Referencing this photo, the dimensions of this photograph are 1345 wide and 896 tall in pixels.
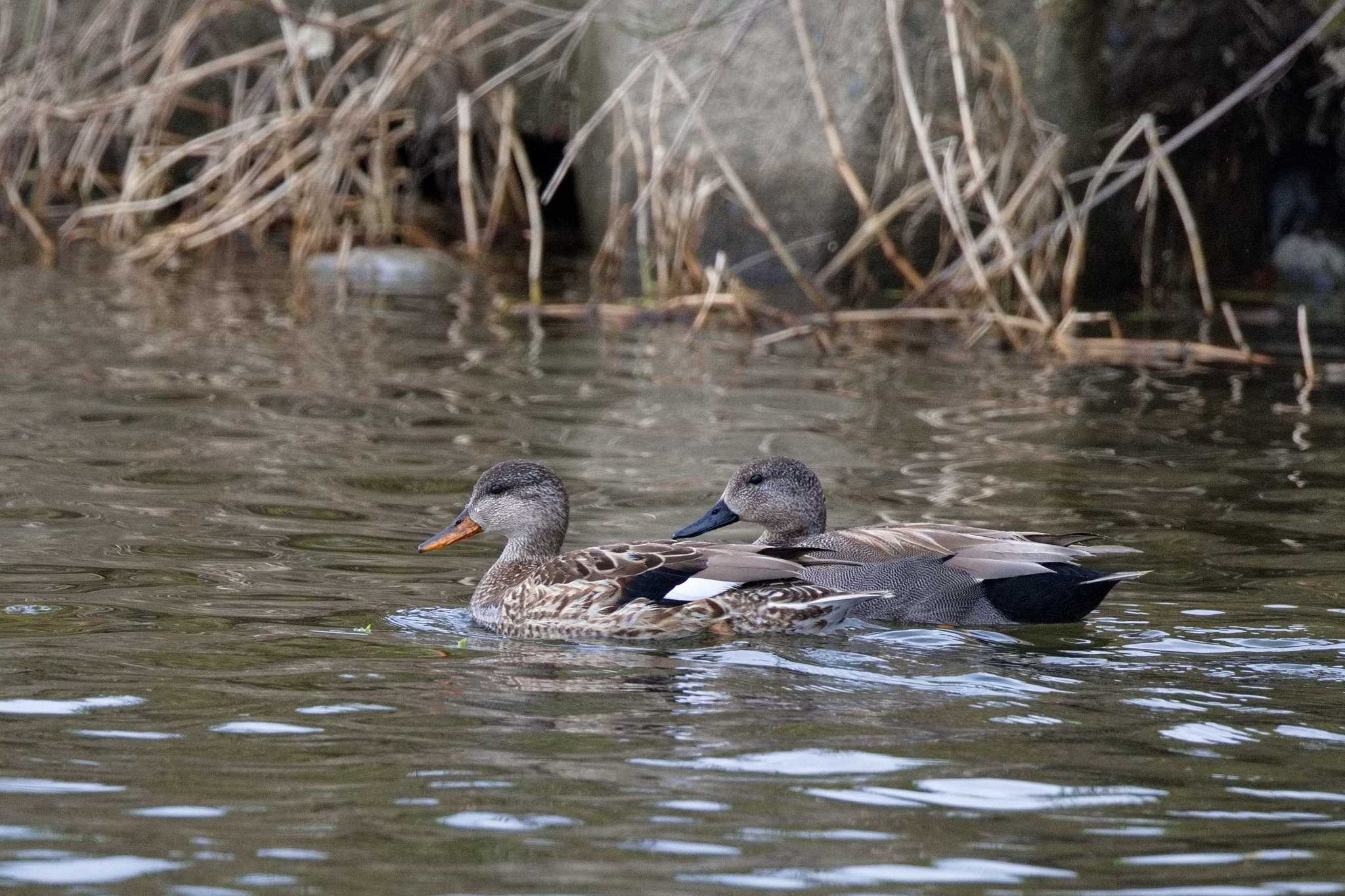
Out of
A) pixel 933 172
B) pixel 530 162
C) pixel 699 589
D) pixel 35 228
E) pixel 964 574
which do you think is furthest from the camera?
pixel 530 162

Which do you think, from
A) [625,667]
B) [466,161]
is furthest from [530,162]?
[625,667]

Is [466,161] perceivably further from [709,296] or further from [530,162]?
[530,162]

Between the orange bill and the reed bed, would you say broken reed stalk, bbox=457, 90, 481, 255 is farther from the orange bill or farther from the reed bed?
the orange bill

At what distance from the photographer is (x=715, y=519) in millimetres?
6102

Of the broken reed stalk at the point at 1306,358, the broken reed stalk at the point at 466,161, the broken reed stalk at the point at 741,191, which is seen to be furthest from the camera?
the broken reed stalk at the point at 466,161

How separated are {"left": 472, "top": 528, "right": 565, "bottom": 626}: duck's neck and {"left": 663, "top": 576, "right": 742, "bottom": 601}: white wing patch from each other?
20.7 inches

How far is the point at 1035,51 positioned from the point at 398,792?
34.2 ft

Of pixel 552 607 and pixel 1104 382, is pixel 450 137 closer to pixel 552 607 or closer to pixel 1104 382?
pixel 1104 382

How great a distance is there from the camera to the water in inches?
137

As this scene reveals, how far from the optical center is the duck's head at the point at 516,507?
604cm

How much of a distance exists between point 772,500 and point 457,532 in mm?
958

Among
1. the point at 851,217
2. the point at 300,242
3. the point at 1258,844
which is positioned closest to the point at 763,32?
the point at 851,217

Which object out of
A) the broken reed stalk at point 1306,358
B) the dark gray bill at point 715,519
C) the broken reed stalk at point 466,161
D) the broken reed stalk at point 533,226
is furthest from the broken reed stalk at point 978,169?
the dark gray bill at point 715,519

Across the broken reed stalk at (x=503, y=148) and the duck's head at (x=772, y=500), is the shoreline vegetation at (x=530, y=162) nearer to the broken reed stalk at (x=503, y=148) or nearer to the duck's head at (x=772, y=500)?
the broken reed stalk at (x=503, y=148)
